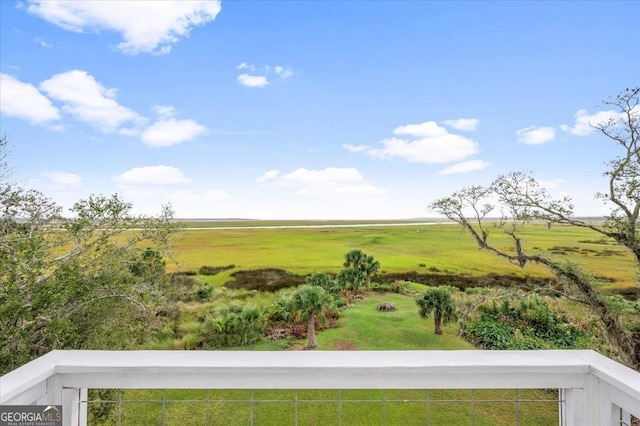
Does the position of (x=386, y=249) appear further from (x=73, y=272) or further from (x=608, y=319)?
(x=73, y=272)

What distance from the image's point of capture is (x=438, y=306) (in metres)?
7.46

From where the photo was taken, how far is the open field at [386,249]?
6.12 meters

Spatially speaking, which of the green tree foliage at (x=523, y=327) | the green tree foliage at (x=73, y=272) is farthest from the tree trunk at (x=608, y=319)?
the green tree foliage at (x=73, y=272)

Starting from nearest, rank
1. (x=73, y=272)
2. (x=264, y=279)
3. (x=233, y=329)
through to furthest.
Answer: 1. (x=73, y=272)
2. (x=233, y=329)
3. (x=264, y=279)

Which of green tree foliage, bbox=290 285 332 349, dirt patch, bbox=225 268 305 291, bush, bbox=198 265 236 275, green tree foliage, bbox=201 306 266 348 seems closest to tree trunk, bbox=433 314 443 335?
green tree foliage, bbox=290 285 332 349

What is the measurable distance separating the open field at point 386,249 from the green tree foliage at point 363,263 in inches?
13.3

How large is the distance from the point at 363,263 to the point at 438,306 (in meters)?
2.55

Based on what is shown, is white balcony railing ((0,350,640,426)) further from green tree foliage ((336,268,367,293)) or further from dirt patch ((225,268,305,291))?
green tree foliage ((336,268,367,293))

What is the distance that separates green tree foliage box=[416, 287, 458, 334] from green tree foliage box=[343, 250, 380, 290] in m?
1.89

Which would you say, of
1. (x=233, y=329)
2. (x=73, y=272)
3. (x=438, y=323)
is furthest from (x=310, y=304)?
(x=73, y=272)

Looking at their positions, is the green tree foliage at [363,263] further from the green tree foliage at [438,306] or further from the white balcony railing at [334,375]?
the white balcony railing at [334,375]

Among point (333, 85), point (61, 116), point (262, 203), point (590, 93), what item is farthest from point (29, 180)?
point (590, 93)

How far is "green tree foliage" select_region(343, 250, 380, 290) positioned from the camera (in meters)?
9.26

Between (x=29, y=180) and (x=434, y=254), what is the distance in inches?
375
